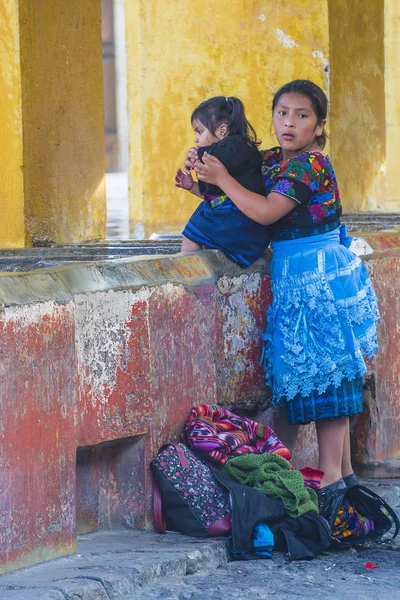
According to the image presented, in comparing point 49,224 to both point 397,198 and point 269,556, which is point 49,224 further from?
point 397,198

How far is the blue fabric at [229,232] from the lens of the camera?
437 centimetres

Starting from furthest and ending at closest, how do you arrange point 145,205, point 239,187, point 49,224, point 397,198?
1. point 397,198
2. point 145,205
3. point 49,224
4. point 239,187

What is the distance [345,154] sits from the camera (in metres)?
9.45

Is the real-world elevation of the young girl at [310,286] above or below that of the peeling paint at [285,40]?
below

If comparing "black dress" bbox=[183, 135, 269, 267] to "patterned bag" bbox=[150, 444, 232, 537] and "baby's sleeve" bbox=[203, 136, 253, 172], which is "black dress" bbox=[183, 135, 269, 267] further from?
"patterned bag" bbox=[150, 444, 232, 537]

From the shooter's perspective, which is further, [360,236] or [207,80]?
[207,80]

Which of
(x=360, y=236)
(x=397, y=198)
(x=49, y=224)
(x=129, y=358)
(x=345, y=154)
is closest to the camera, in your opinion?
(x=129, y=358)

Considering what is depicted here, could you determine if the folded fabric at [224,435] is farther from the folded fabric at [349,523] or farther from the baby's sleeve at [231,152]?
the baby's sleeve at [231,152]

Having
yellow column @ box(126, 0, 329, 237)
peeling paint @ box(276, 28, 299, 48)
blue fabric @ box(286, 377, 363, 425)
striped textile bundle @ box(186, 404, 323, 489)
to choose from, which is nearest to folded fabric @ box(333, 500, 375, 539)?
striped textile bundle @ box(186, 404, 323, 489)

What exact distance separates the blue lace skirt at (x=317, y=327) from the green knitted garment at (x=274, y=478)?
0.39 meters

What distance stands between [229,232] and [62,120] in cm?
271

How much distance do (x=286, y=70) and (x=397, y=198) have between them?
5.00 m

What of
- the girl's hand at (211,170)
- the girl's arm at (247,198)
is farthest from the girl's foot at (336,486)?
the girl's hand at (211,170)

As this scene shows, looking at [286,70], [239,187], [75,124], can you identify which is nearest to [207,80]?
[286,70]
